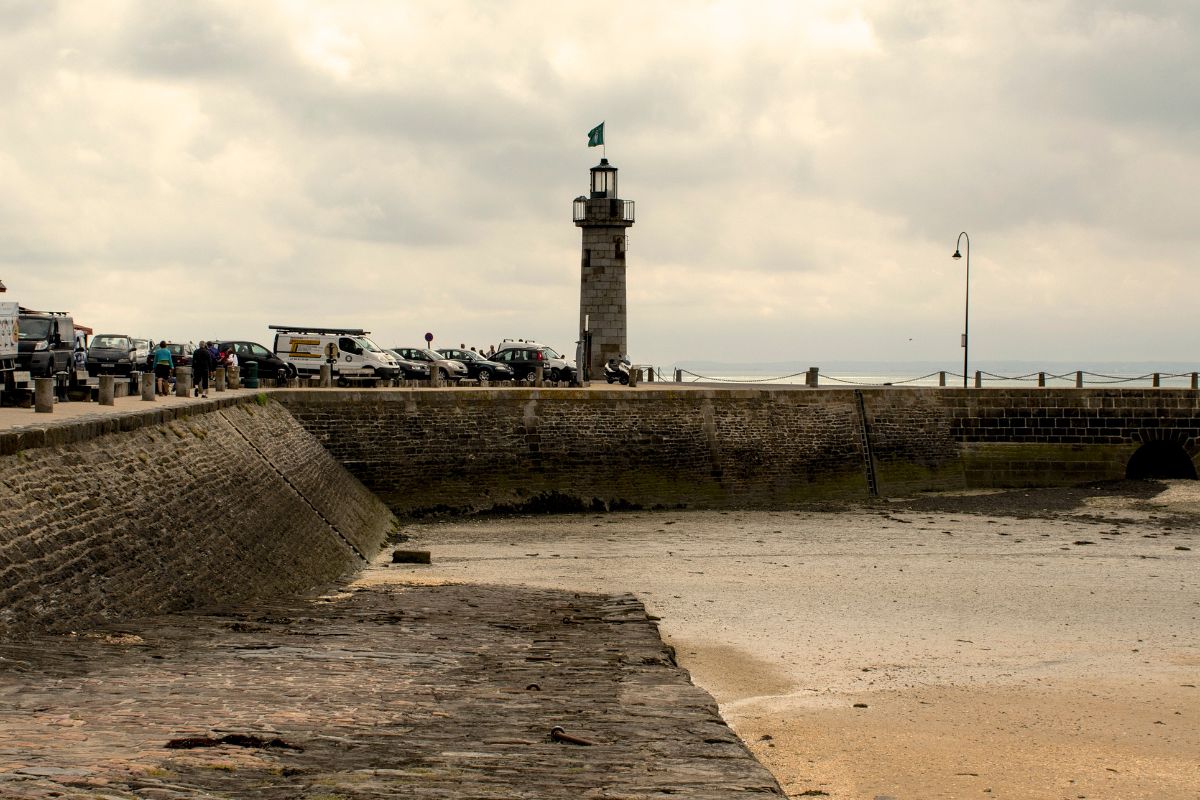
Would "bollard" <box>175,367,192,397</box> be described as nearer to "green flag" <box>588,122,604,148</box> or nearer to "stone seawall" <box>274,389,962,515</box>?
"stone seawall" <box>274,389,962,515</box>

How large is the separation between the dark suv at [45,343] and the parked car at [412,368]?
35.3 ft

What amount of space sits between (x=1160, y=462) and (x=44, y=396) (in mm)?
31304

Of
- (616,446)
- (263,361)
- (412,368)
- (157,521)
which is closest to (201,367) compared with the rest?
(616,446)

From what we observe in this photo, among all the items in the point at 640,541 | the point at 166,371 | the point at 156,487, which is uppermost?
the point at 166,371

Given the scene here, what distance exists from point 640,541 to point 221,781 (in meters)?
18.7

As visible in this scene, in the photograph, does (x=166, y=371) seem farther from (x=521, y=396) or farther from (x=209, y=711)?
(x=209, y=711)

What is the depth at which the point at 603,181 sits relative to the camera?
45.0 metres

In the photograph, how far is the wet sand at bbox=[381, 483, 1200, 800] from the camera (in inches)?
451

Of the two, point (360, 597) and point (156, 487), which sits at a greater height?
point (156, 487)

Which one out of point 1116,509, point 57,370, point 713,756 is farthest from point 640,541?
point 713,756

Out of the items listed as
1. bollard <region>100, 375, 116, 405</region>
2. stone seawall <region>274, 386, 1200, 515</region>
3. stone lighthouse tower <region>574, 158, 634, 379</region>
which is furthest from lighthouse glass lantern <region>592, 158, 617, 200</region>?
bollard <region>100, 375, 116, 405</region>

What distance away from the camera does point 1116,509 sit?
31.5 metres

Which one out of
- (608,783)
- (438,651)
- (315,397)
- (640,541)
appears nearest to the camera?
(608,783)

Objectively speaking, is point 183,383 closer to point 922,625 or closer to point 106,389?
point 106,389
